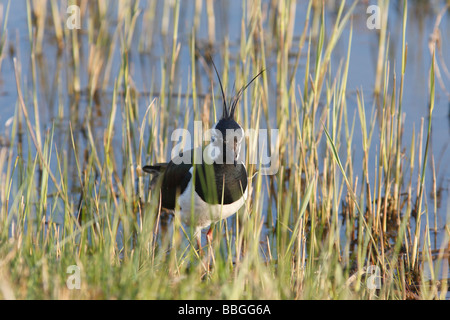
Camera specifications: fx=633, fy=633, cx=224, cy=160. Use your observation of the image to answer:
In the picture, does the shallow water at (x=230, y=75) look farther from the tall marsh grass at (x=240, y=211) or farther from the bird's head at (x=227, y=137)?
the bird's head at (x=227, y=137)

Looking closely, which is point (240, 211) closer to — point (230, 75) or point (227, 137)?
point (227, 137)

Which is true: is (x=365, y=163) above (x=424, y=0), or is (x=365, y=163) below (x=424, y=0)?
below

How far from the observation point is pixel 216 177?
3521mm

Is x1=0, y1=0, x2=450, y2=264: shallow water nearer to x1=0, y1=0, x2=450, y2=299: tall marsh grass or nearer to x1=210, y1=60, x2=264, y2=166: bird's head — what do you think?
x1=0, y1=0, x2=450, y2=299: tall marsh grass

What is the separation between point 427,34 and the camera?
6777 mm

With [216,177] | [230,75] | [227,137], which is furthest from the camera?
[230,75]

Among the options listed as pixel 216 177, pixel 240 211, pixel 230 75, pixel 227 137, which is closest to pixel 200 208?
pixel 216 177

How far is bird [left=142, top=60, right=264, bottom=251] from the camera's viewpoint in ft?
10.9

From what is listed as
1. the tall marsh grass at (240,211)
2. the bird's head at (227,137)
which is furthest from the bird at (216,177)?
the tall marsh grass at (240,211)

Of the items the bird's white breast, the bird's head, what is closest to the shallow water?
the bird's white breast

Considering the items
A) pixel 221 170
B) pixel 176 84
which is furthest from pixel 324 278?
pixel 176 84

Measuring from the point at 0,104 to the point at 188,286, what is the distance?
4135 mm

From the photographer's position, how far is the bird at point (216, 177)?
3.32 m
